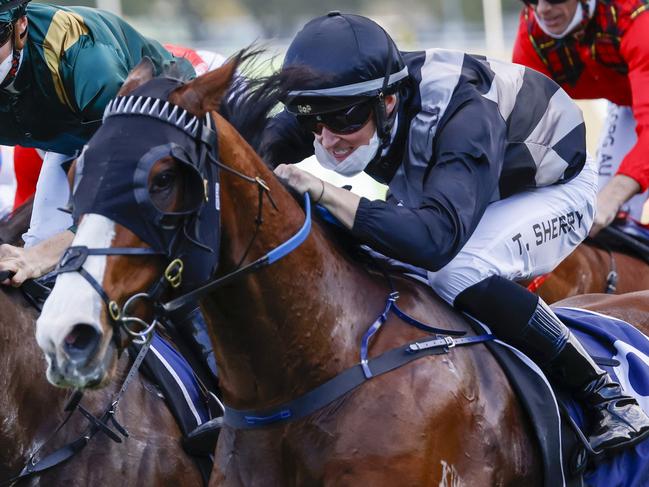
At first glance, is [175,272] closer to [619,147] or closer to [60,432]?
[60,432]

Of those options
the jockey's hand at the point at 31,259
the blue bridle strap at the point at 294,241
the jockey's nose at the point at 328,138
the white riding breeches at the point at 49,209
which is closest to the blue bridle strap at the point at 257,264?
the blue bridle strap at the point at 294,241

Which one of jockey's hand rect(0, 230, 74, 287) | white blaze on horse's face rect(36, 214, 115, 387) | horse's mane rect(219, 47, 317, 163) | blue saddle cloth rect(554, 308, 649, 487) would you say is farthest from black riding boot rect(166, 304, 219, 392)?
white blaze on horse's face rect(36, 214, 115, 387)

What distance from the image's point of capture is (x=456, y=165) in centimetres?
385

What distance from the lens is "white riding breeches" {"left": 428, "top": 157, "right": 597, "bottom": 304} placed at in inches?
159

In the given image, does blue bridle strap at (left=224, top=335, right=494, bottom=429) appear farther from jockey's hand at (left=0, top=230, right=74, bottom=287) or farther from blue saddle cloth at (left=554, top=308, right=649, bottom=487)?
jockey's hand at (left=0, top=230, right=74, bottom=287)

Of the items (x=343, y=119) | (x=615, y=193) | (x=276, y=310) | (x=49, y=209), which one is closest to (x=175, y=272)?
(x=276, y=310)

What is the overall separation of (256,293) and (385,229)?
43 cm

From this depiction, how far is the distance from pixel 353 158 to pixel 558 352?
36.0 inches

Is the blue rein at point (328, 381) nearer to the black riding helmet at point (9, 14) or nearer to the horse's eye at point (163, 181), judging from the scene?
the horse's eye at point (163, 181)

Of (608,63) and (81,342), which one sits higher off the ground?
(81,342)

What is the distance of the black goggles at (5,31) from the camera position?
14.8ft

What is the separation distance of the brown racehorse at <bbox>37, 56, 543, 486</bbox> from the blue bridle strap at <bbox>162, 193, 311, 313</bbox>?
23mm

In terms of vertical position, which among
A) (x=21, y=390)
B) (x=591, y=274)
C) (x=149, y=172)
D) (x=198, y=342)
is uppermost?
(x=149, y=172)

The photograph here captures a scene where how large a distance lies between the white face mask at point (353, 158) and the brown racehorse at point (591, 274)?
3098 mm
